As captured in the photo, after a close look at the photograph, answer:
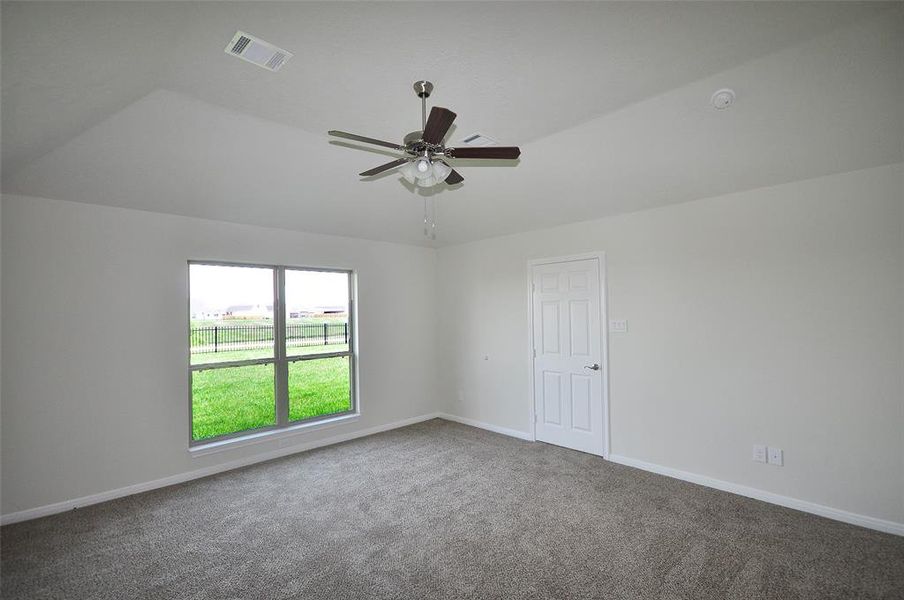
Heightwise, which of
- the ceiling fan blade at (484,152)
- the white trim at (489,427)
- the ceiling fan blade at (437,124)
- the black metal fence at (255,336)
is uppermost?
the ceiling fan blade at (437,124)

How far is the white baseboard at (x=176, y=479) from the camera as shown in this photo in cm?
316

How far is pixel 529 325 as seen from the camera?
4988 millimetres

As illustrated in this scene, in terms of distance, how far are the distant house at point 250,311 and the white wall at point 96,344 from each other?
1.55 ft

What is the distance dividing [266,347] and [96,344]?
148cm

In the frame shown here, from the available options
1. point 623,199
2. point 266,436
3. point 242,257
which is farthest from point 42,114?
point 623,199

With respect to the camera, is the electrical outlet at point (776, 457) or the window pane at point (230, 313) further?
the window pane at point (230, 313)

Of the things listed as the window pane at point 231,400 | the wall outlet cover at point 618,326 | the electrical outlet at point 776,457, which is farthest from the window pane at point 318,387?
the electrical outlet at point 776,457

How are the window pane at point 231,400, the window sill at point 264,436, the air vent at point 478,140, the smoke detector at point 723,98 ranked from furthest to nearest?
the window pane at point 231,400
the window sill at point 264,436
the air vent at point 478,140
the smoke detector at point 723,98

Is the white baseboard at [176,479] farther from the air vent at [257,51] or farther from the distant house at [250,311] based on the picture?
the air vent at [257,51]

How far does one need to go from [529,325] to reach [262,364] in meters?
3.16

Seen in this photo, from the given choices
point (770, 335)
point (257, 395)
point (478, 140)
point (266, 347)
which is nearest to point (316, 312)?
point (266, 347)

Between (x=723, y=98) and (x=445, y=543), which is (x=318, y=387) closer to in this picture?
(x=445, y=543)

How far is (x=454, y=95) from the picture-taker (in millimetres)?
2559

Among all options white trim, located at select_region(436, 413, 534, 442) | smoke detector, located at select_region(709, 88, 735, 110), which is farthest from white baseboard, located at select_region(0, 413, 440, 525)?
smoke detector, located at select_region(709, 88, 735, 110)
